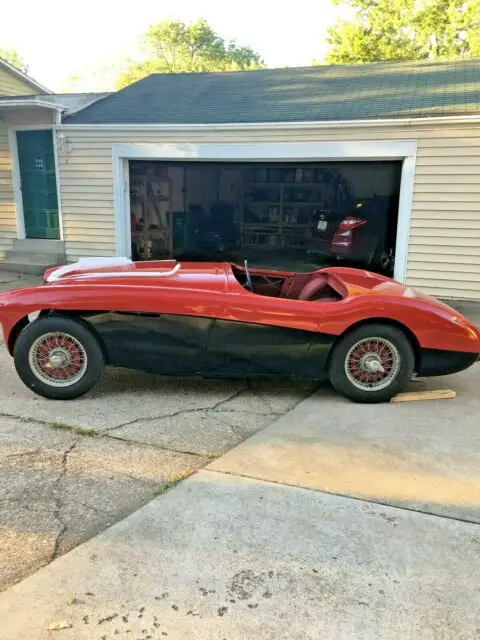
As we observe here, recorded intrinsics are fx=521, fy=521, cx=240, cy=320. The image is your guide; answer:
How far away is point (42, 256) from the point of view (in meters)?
10.3

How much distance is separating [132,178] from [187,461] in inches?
315

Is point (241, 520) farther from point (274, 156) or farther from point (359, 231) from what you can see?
point (274, 156)

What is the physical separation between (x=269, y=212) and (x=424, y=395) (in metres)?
6.09

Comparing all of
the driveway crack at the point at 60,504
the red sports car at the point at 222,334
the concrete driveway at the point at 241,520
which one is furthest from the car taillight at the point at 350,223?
the driveway crack at the point at 60,504

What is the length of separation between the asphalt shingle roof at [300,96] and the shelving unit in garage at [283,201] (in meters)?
0.94

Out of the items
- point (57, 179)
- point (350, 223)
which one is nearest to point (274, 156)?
point (350, 223)

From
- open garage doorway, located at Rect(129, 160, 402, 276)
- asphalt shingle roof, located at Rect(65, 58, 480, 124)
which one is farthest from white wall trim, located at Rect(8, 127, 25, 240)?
open garage doorway, located at Rect(129, 160, 402, 276)

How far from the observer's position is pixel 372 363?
13.5 feet

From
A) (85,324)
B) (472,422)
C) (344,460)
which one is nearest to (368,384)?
(472,422)

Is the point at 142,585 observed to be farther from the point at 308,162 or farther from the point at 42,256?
the point at 42,256

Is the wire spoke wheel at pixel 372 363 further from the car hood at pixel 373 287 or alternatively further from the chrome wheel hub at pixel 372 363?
Answer: the car hood at pixel 373 287

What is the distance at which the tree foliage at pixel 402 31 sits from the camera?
2877cm

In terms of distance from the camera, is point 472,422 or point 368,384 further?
point 368,384

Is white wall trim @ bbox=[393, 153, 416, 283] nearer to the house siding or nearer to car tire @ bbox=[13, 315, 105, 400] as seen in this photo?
car tire @ bbox=[13, 315, 105, 400]
